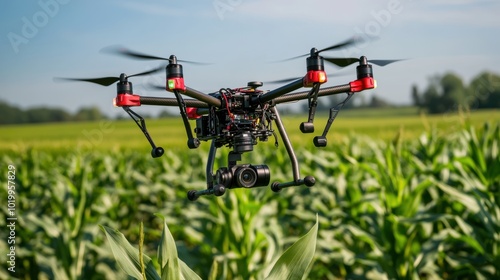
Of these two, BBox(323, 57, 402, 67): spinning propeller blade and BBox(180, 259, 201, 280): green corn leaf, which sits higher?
BBox(323, 57, 402, 67): spinning propeller blade

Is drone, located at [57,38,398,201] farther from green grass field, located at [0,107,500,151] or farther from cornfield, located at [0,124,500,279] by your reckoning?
cornfield, located at [0,124,500,279]

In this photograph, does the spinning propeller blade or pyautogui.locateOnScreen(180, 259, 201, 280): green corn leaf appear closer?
the spinning propeller blade

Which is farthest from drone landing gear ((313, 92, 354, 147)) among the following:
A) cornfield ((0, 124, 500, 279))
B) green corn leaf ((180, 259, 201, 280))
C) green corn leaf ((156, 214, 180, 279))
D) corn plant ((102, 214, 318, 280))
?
cornfield ((0, 124, 500, 279))

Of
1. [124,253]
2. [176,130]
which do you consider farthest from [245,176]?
[176,130]

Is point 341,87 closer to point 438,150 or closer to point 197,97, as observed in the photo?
point 197,97

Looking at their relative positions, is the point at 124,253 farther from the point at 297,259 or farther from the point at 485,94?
the point at 485,94

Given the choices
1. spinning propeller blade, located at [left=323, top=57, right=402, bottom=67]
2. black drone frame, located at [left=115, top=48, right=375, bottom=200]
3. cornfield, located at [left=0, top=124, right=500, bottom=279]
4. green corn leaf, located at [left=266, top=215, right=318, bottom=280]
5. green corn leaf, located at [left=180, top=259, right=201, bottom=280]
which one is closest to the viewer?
black drone frame, located at [left=115, top=48, right=375, bottom=200]

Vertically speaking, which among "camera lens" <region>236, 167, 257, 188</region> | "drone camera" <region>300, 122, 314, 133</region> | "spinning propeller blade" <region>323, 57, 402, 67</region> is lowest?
"camera lens" <region>236, 167, 257, 188</region>

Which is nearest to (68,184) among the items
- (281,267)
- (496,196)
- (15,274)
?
(15,274)
